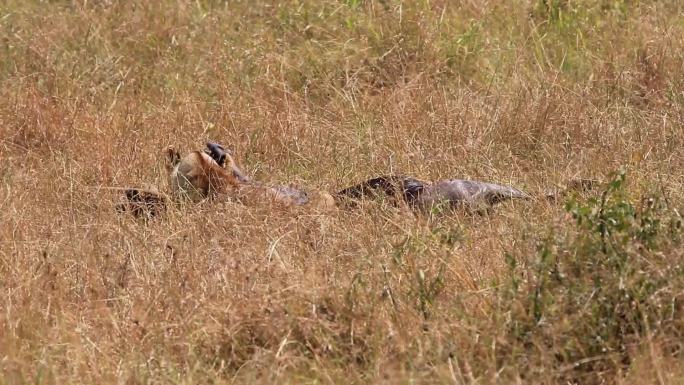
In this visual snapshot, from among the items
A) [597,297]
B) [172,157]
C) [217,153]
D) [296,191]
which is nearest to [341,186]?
[296,191]

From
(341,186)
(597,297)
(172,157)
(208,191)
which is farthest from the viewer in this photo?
(172,157)

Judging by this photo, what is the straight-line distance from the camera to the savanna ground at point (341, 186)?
12.4 ft

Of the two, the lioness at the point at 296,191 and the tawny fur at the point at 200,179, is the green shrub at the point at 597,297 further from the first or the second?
the tawny fur at the point at 200,179

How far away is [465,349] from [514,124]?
101 inches

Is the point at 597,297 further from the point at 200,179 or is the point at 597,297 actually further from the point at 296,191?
the point at 200,179

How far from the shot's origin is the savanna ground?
377 cm

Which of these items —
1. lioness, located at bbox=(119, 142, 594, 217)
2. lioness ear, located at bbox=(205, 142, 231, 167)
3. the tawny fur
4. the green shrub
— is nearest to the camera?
the green shrub

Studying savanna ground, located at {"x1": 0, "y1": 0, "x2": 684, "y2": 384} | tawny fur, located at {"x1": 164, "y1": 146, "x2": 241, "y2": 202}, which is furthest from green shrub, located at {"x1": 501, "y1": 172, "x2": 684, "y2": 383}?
tawny fur, located at {"x1": 164, "y1": 146, "x2": 241, "y2": 202}

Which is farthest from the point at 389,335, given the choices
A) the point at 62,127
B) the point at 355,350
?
the point at 62,127

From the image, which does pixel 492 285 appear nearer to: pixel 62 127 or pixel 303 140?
pixel 303 140

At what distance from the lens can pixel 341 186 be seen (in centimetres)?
568

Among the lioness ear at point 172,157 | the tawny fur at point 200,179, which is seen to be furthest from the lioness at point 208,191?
the lioness ear at point 172,157

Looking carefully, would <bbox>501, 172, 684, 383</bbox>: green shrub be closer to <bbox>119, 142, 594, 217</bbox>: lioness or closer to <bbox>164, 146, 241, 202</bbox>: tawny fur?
<bbox>119, 142, 594, 217</bbox>: lioness

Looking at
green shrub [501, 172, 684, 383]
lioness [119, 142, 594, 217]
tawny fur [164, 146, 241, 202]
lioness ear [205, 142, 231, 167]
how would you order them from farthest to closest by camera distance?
lioness ear [205, 142, 231, 167], tawny fur [164, 146, 241, 202], lioness [119, 142, 594, 217], green shrub [501, 172, 684, 383]
